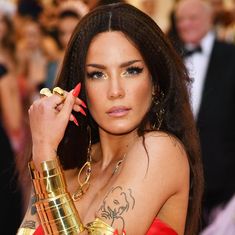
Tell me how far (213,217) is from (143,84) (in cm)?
273

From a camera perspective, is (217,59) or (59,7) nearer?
(217,59)

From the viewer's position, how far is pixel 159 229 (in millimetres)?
3131

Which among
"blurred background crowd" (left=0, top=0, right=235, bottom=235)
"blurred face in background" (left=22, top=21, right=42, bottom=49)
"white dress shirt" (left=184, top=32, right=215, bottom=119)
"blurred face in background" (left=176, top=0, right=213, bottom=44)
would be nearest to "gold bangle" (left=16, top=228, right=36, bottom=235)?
"blurred background crowd" (left=0, top=0, right=235, bottom=235)

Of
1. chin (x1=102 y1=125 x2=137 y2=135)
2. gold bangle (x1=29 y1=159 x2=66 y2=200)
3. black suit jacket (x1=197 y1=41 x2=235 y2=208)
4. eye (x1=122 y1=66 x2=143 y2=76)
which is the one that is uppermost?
eye (x1=122 y1=66 x2=143 y2=76)

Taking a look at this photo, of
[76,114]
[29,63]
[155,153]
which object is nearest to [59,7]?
[29,63]

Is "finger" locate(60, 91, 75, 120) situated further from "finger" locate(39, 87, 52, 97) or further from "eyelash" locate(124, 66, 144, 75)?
"eyelash" locate(124, 66, 144, 75)

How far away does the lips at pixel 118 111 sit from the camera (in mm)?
3117

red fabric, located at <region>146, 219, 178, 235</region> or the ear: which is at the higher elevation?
the ear

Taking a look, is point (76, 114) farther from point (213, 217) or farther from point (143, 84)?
point (213, 217)

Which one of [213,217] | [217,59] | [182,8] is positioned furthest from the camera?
[182,8]

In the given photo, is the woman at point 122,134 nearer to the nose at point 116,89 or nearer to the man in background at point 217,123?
the nose at point 116,89

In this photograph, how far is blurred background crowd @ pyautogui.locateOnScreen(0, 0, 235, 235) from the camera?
564 cm

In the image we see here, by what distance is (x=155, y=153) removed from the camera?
121 inches

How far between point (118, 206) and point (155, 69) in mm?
595
